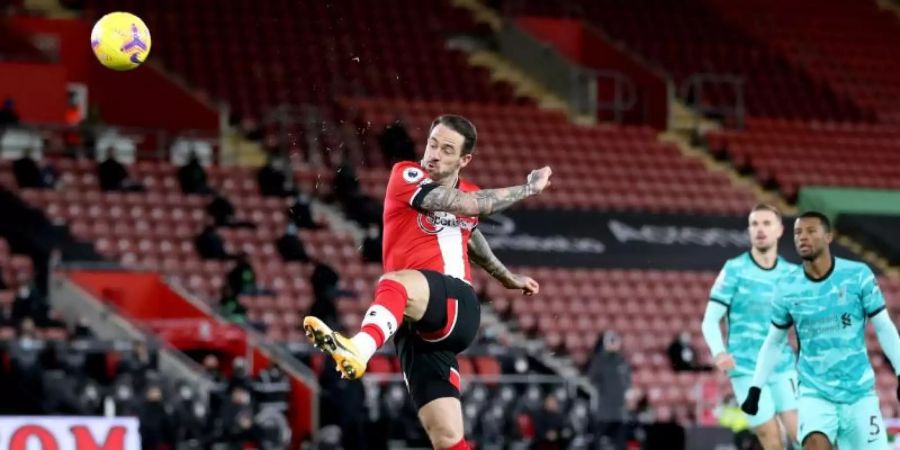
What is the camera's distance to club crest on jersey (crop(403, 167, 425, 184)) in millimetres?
8945

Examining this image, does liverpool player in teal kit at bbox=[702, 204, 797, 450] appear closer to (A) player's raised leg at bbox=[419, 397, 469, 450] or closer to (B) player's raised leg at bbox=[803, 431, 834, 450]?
(B) player's raised leg at bbox=[803, 431, 834, 450]

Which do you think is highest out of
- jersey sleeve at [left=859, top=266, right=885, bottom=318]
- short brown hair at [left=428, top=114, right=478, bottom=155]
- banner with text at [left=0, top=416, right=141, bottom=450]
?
short brown hair at [left=428, top=114, right=478, bottom=155]

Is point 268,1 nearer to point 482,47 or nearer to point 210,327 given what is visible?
point 482,47

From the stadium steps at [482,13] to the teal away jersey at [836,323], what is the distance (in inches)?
857

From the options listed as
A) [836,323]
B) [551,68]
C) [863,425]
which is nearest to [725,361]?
[836,323]

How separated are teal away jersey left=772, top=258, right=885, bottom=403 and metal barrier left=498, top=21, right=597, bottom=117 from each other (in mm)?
19533

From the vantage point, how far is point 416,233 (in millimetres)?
9062

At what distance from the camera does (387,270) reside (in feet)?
30.2

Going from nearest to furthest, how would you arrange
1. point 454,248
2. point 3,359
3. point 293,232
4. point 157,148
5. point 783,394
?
point 454,248 → point 783,394 → point 3,359 → point 293,232 → point 157,148

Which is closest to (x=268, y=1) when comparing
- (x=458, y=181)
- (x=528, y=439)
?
(x=528, y=439)

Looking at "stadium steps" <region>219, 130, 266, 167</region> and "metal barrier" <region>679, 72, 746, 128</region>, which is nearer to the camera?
"stadium steps" <region>219, 130, 266, 167</region>

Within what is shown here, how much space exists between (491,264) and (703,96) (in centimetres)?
2165

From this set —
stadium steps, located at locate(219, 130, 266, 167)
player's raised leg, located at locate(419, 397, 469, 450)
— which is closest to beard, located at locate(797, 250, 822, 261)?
player's raised leg, located at locate(419, 397, 469, 450)

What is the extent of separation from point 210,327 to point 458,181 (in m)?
10.7
